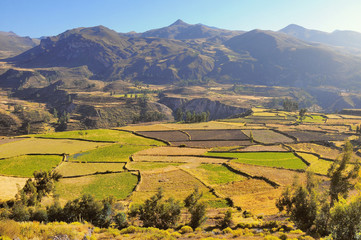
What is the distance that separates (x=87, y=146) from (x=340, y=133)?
134858 mm

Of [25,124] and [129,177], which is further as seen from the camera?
[25,124]

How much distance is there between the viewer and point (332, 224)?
23.6 meters

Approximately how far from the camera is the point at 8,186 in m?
54.9

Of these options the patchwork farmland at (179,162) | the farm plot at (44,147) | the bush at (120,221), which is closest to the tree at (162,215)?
the bush at (120,221)

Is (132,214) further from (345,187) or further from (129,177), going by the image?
(345,187)

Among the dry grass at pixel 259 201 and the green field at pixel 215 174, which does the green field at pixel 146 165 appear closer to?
the green field at pixel 215 174

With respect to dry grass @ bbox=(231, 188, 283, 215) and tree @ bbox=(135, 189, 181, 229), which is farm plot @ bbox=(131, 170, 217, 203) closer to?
dry grass @ bbox=(231, 188, 283, 215)

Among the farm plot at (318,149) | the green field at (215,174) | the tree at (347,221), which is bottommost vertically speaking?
the green field at (215,174)

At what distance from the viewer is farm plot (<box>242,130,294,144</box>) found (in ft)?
361

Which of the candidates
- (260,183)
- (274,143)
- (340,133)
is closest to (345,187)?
(260,183)

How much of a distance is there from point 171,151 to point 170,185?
34.0 meters

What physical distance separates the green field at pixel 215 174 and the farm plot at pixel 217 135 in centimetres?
4057

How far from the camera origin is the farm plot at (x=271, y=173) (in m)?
61.7

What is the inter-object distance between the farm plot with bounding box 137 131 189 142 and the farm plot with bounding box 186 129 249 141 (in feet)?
16.0
